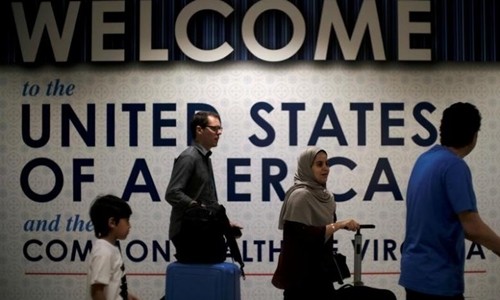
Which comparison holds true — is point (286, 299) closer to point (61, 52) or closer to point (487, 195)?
point (487, 195)

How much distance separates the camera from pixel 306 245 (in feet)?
13.6

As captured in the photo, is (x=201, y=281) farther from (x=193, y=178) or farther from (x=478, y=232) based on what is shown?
(x=478, y=232)

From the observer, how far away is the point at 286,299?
13.9 ft

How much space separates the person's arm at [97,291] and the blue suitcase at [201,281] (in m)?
1.16

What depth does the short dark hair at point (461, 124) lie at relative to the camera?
3.03 meters

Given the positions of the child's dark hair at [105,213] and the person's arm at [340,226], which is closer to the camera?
the child's dark hair at [105,213]

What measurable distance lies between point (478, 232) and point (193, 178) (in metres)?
2.49

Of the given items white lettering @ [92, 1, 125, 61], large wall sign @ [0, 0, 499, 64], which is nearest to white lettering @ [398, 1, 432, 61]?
large wall sign @ [0, 0, 499, 64]

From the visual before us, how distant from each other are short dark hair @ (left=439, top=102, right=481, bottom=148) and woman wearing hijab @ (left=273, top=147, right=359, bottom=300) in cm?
121

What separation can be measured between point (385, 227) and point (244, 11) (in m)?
2.29

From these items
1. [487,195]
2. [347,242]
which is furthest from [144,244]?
[487,195]

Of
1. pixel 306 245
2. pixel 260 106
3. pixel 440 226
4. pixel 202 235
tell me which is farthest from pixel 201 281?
pixel 260 106

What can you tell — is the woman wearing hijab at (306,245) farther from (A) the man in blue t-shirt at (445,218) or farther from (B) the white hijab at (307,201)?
(A) the man in blue t-shirt at (445,218)

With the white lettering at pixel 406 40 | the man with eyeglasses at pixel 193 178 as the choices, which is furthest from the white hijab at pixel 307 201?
the white lettering at pixel 406 40
